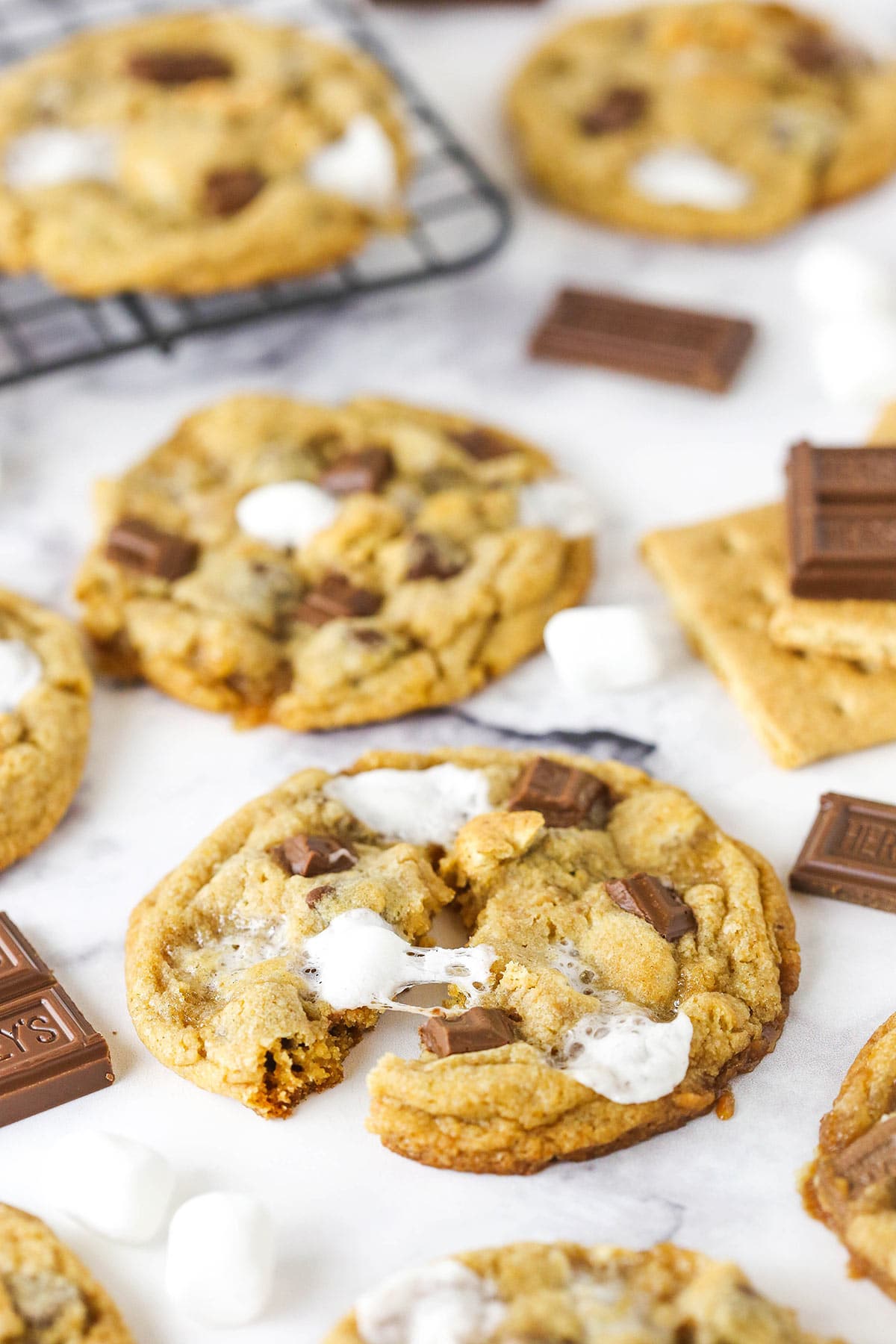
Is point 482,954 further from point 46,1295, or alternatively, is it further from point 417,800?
point 46,1295

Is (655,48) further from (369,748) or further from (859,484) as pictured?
(369,748)

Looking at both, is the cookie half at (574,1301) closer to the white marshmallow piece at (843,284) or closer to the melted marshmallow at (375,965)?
the melted marshmallow at (375,965)

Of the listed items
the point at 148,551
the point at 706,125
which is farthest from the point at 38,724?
the point at 706,125

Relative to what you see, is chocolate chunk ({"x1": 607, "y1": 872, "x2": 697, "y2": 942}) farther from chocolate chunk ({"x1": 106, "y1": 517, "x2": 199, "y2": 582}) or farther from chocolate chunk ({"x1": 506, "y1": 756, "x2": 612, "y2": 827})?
chocolate chunk ({"x1": 106, "y1": 517, "x2": 199, "y2": 582})

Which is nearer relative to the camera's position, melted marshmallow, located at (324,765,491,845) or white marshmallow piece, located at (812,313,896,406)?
melted marshmallow, located at (324,765,491,845)

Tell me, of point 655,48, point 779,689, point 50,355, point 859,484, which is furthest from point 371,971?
point 655,48

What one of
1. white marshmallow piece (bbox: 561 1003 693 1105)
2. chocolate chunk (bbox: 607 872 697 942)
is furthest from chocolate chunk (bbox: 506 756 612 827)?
white marshmallow piece (bbox: 561 1003 693 1105)
